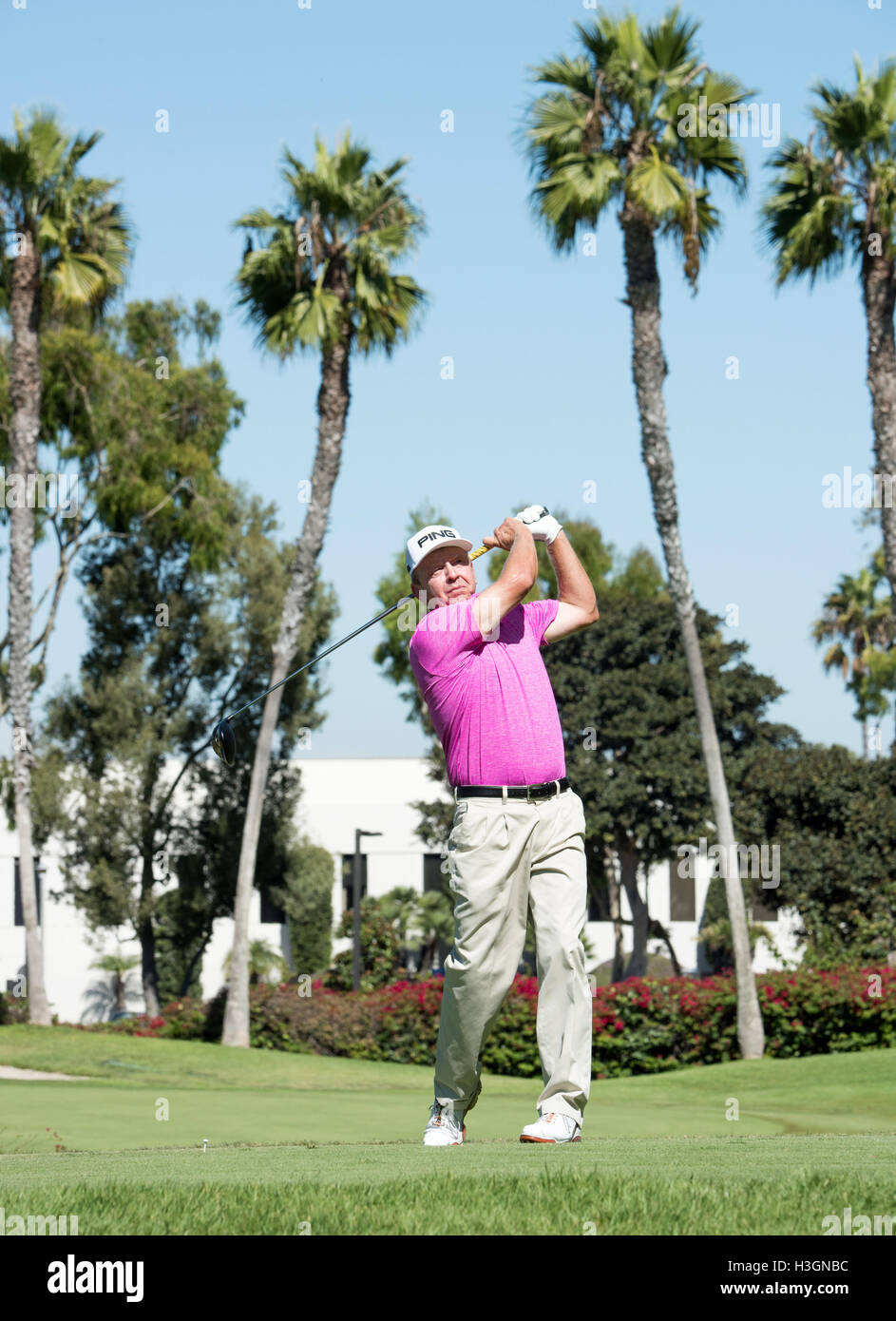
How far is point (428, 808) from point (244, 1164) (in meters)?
34.3

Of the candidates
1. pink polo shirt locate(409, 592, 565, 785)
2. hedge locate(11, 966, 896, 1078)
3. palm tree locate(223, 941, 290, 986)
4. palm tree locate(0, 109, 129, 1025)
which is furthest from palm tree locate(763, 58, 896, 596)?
palm tree locate(223, 941, 290, 986)

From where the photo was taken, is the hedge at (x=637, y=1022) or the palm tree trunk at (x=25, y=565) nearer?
the hedge at (x=637, y=1022)

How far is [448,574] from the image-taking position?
6328 millimetres

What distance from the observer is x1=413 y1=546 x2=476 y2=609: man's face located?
631 centimetres

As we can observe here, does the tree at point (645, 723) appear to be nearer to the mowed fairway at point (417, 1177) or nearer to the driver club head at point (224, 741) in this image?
the mowed fairway at point (417, 1177)

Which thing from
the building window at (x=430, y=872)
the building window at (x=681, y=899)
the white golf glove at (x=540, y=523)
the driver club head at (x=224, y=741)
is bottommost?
the building window at (x=681, y=899)

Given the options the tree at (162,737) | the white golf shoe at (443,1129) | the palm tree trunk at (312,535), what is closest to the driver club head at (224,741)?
the white golf shoe at (443,1129)

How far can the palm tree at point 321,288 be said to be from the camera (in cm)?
2419

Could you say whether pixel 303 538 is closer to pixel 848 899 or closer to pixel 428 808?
pixel 848 899

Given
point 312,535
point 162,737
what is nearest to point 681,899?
point 162,737

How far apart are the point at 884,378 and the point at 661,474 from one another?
333cm

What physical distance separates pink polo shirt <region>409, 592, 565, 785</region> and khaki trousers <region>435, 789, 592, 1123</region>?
0.14m

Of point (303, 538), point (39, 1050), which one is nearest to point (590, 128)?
point (303, 538)
